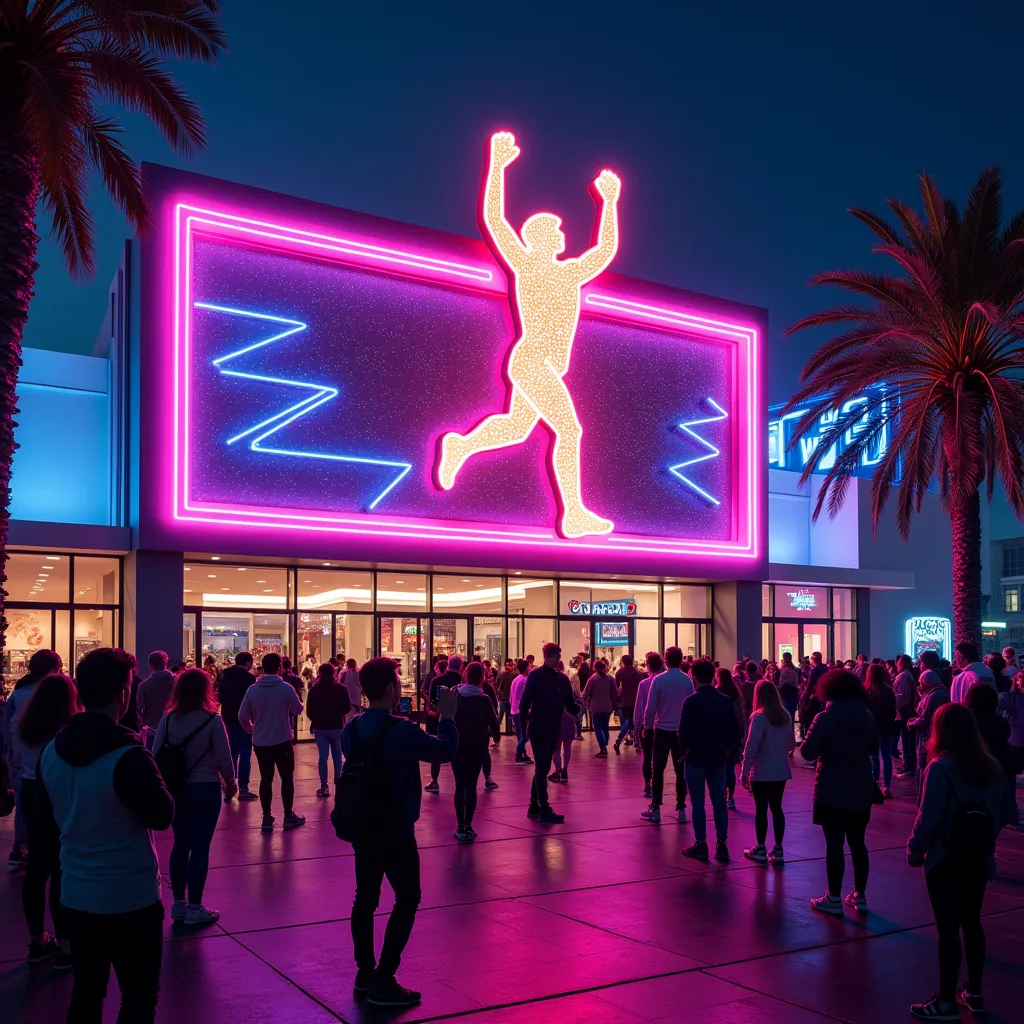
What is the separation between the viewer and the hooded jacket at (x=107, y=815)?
4473 millimetres

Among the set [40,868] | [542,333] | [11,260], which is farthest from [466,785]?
[542,333]

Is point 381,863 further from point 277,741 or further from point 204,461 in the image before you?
point 204,461

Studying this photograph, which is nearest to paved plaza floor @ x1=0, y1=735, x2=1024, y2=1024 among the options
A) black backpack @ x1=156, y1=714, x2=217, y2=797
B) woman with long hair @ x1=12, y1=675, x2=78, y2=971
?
woman with long hair @ x1=12, y1=675, x2=78, y2=971

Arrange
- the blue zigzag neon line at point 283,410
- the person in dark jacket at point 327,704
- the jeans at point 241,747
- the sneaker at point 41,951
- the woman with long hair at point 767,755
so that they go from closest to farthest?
the sneaker at point 41,951, the woman with long hair at point 767,755, the person in dark jacket at point 327,704, the jeans at point 241,747, the blue zigzag neon line at point 283,410

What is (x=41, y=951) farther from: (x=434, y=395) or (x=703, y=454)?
(x=703, y=454)

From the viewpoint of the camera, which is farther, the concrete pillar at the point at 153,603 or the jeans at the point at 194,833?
the concrete pillar at the point at 153,603

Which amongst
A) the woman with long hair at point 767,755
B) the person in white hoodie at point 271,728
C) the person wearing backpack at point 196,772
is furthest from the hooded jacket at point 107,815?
the person in white hoodie at point 271,728

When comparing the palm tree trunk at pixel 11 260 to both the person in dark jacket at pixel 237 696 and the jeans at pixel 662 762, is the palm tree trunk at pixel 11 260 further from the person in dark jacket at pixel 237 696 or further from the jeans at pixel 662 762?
the jeans at pixel 662 762

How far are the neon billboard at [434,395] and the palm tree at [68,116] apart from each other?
4.26 m

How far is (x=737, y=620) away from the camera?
2708 centimetres

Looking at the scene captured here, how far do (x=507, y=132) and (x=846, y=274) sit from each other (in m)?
7.45

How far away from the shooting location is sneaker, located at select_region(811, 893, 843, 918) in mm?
8375

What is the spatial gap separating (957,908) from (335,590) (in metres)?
17.8

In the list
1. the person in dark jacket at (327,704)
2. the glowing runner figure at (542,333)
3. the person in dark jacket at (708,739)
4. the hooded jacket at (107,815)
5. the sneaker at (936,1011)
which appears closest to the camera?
the hooded jacket at (107,815)
